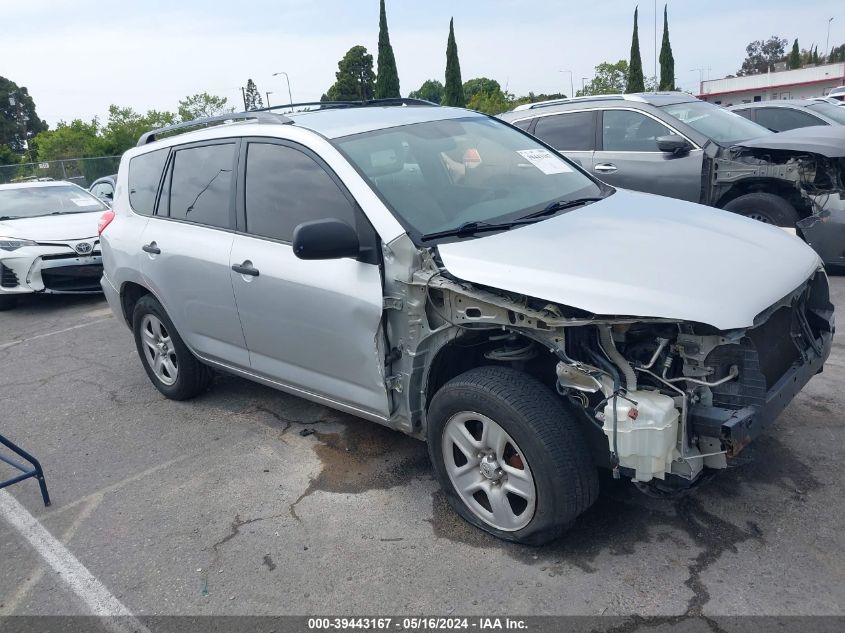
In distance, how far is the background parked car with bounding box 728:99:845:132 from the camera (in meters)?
10.5

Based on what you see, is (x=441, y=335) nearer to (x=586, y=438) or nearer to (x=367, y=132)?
(x=586, y=438)

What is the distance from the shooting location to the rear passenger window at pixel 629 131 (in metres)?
7.77

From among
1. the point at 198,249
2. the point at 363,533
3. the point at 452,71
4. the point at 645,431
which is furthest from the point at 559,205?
the point at 452,71

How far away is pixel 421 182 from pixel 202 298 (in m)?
1.68

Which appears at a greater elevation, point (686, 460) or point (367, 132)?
point (367, 132)

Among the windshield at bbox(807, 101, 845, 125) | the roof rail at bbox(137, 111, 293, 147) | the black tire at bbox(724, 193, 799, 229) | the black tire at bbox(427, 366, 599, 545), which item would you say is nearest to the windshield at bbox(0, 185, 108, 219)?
the roof rail at bbox(137, 111, 293, 147)

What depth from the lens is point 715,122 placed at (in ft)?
26.2

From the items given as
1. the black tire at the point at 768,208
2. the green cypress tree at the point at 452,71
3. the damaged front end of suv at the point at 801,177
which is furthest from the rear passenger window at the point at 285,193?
the green cypress tree at the point at 452,71

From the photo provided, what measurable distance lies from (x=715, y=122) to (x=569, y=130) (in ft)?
5.13

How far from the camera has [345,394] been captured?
380 centimetres

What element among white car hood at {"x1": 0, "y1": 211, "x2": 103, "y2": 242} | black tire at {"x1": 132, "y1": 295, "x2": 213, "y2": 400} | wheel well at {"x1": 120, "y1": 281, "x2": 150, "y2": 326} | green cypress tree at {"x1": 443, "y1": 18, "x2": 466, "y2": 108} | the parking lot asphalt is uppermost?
green cypress tree at {"x1": 443, "y1": 18, "x2": 466, "y2": 108}

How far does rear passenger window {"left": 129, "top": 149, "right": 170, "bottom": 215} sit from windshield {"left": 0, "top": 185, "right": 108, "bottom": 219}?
5.26 m

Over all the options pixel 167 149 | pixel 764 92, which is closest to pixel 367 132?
pixel 167 149

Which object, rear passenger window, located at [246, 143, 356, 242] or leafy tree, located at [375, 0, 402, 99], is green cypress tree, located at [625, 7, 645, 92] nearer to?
leafy tree, located at [375, 0, 402, 99]
